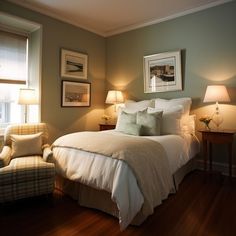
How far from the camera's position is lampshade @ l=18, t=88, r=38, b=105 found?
3.14 meters

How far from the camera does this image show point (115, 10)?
143 inches

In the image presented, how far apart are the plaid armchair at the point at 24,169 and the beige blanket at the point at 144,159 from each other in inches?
16.5

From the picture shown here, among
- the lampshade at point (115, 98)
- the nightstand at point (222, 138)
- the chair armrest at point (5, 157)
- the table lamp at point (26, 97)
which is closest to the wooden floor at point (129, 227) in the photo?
the chair armrest at point (5, 157)

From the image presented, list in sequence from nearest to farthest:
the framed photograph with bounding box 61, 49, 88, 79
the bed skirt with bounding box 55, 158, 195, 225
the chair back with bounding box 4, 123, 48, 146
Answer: the bed skirt with bounding box 55, 158, 195, 225 < the chair back with bounding box 4, 123, 48, 146 < the framed photograph with bounding box 61, 49, 88, 79

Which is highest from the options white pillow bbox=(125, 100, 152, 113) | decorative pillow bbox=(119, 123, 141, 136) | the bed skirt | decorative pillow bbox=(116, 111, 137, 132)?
white pillow bbox=(125, 100, 152, 113)

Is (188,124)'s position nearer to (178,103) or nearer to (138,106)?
(178,103)

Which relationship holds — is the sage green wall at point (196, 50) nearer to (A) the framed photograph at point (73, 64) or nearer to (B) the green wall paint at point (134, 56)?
(B) the green wall paint at point (134, 56)

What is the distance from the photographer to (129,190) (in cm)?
188

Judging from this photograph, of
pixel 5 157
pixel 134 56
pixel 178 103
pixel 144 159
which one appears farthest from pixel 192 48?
pixel 5 157

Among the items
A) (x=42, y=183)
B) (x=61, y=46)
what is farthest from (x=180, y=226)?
(x=61, y=46)

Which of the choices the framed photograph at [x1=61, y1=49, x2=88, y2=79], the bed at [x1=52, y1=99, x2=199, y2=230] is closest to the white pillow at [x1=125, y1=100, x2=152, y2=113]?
the bed at [x1=52, y1=99, x2=199, y2=230]

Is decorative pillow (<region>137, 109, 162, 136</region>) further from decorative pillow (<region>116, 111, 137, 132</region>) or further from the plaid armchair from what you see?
the plaid armchair

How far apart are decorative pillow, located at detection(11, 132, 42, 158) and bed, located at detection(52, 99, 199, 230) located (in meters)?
0.33

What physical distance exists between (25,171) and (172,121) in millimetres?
2113
